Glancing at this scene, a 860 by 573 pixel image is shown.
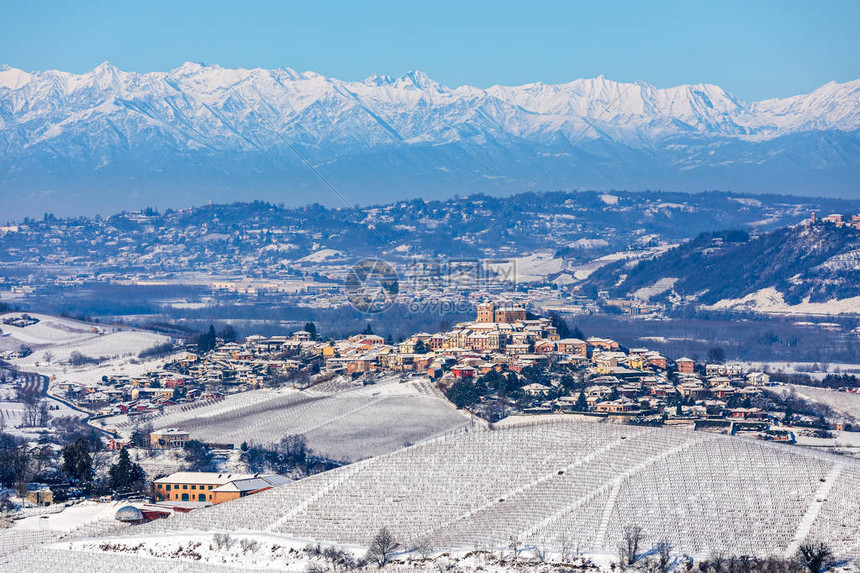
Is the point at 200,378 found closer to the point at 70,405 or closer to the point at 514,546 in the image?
the point at 70,405

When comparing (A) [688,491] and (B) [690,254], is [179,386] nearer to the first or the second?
(A) [688,491]

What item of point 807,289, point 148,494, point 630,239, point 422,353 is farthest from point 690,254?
point 148,494

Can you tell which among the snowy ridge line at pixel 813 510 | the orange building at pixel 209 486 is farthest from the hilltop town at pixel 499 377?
the snowy ridge line at pixel 813 510

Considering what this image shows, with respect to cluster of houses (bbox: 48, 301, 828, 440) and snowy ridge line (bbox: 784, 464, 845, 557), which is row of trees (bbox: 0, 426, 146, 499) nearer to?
cluster of houses (bbox: 48, 301, 828, 440)

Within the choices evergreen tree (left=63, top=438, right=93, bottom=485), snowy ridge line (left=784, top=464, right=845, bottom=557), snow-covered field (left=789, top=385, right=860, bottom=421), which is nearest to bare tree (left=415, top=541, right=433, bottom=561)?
snowy ridge line (left=784, top=464, right=845, bottom=557)

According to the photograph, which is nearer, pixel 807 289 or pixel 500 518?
pixel 500 518

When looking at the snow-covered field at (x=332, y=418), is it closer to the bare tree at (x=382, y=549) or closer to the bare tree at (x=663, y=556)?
the bare tree at (x=382, y=549)
